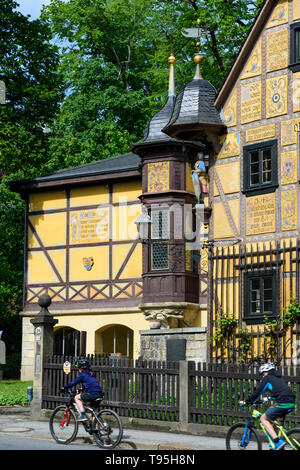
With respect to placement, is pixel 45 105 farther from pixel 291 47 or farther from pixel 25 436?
pixel 25 436

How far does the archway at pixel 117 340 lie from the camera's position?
33.9 metres

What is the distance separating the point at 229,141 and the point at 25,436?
32.0ft

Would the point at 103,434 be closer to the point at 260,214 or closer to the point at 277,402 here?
the point at 277,402

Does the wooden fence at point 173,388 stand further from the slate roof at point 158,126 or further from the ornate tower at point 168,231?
the slate roof at point 158,126

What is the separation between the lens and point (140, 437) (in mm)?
17500

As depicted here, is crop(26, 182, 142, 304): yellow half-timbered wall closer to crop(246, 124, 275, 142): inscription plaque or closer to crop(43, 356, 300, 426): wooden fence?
crop(246, 124, 275, 142): inscription plaque

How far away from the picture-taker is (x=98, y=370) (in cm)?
2025

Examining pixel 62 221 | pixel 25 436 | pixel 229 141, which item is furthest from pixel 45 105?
pixel 25 436

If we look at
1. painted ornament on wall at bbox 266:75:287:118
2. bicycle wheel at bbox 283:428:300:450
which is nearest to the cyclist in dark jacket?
bicycle wheel at bbox 283:428:300:450

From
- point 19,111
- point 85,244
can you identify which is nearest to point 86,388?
point 85,244

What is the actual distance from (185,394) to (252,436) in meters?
3.85

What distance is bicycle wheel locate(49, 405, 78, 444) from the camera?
16969mm

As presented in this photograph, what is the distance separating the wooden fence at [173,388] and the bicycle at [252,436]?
4.57 ft

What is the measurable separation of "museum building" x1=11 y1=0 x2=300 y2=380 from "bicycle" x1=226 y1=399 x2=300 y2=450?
5966 millimetres
